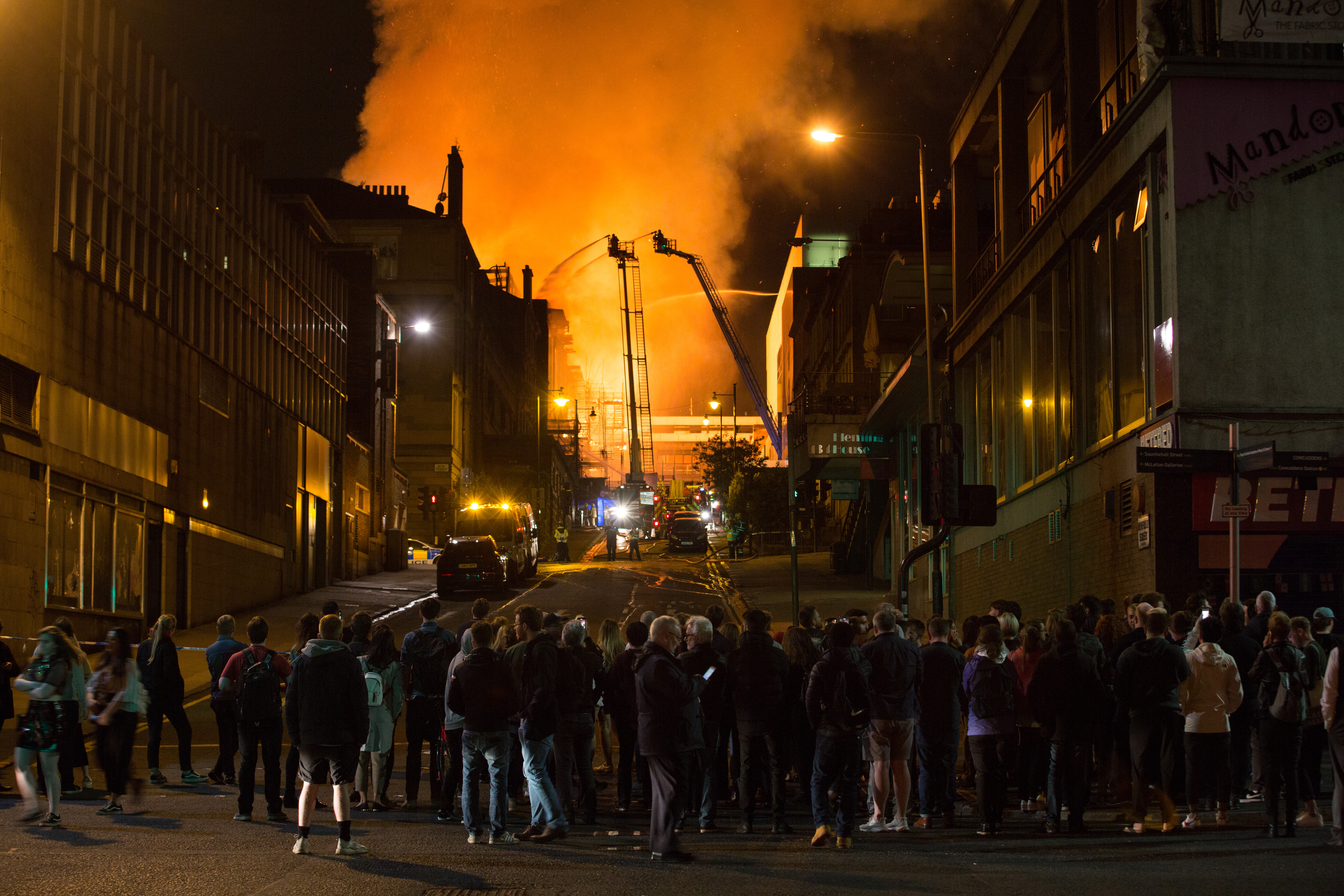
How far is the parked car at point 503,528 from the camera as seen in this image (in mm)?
44688

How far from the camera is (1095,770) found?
1441 cm

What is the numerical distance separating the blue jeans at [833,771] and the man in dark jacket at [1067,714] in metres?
1.69

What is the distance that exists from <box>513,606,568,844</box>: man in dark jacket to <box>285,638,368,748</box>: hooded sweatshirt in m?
1.24

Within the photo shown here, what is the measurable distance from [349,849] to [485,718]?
1.36 metres

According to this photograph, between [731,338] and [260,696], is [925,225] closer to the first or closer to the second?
[260,696]

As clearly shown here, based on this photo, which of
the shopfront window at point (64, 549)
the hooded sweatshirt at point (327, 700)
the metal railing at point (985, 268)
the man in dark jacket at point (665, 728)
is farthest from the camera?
the metal railing at point (985, 268)

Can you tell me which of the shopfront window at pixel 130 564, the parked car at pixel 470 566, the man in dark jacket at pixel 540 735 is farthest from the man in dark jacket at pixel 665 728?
the parked car at pixel 470 566

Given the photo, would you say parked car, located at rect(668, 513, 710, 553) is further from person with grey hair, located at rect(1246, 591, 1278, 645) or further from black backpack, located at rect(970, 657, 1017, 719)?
black backpack, located at rect(970, 657, 1017, 719)

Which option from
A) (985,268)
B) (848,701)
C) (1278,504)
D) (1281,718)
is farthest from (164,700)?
(985,268)

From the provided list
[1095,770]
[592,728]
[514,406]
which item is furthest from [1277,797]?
[514,406]

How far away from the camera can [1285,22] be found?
1748cm

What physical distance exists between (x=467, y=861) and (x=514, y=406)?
103 meters

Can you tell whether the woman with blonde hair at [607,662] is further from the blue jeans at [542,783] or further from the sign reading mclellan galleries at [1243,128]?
the sign reading mclellan galleries at [1243,128]

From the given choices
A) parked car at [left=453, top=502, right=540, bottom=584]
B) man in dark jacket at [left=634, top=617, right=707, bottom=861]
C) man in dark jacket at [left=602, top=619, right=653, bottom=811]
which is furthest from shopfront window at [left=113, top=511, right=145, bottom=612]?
man in dark jacket at [left=634, top=617, right=707, bottom=861]
